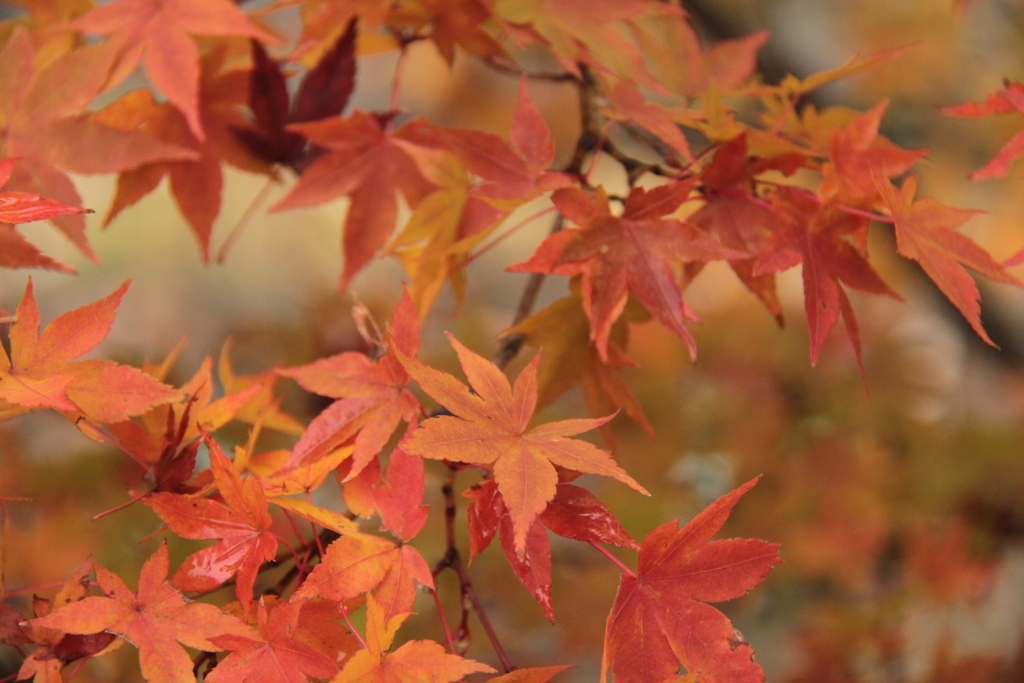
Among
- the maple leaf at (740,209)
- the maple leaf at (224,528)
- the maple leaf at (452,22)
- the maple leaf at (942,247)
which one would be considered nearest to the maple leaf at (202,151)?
the maple leaf at (452,22)

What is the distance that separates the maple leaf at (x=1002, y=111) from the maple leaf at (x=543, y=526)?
312mm

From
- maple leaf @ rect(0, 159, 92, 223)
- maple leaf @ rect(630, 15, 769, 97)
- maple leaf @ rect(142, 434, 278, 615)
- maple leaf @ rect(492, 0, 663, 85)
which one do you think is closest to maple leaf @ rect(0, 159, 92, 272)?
maple leaf @ rect(0, 159, 92, 223)

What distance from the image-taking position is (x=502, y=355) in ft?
1.62

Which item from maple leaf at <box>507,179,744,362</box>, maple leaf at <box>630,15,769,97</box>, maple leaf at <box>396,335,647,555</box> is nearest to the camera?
maple leaf at <box>396,335,647,555</box>

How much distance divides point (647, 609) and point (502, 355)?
0.20 meters

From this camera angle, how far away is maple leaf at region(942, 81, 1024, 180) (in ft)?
1.41

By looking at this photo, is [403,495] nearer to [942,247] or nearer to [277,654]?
[277,654]

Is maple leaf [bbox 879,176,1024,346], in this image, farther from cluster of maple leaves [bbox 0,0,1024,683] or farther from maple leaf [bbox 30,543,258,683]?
maple leaf [bbox 30,543,258,683]

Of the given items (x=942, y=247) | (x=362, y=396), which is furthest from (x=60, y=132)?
(x=942, y=247)

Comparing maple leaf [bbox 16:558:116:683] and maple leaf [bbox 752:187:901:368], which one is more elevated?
maple leaf [bbox 752:187:901:368]

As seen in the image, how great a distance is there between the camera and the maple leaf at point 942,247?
399mm

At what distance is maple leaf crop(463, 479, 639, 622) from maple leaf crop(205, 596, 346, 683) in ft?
0.29

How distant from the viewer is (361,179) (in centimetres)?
59

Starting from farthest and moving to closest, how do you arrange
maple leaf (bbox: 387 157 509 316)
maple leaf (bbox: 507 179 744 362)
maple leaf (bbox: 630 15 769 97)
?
maple leaf (bbox: 630 15 769 97) → maple leaf (bbox: 387 157 509 316) → maple leaf (bbox: 507 179 744 362)
